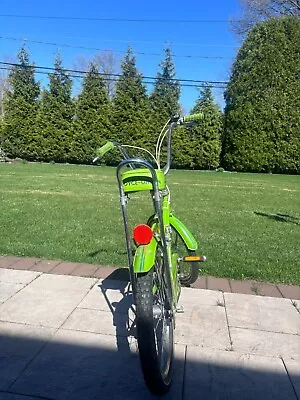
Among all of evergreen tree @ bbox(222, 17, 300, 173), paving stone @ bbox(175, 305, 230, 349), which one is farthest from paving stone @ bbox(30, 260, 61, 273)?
evergreen tree @ bbox(222, 17, 300, 173)

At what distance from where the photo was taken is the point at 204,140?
16.5 metres

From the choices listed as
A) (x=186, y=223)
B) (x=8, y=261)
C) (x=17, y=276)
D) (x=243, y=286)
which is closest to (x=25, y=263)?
(x=8, y=261)

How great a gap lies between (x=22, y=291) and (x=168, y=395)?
162 cm

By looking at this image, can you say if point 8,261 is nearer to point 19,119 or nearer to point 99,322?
point 99,322

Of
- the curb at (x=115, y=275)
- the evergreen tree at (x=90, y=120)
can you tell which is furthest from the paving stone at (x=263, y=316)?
the evergreen tree at (x=90, y=120)

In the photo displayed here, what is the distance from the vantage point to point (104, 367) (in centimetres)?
188

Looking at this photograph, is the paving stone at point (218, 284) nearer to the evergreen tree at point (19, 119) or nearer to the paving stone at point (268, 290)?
the paving stone at point (268, 290)

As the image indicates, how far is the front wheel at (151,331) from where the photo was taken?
147 cm

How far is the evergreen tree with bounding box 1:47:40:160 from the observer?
1731 cm

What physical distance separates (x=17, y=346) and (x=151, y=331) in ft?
3.36

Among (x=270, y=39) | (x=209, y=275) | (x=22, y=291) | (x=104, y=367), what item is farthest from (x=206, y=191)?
(x=270, y=39)

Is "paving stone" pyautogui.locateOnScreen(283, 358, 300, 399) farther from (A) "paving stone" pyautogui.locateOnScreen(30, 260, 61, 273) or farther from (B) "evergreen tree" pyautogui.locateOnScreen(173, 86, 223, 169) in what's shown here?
(B) "evergreen tree" pyautogui.locateOnScreen(173, 86, 223, 169)

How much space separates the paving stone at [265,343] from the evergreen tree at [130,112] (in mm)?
14896

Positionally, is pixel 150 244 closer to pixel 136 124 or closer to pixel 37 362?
pixel 37 362
